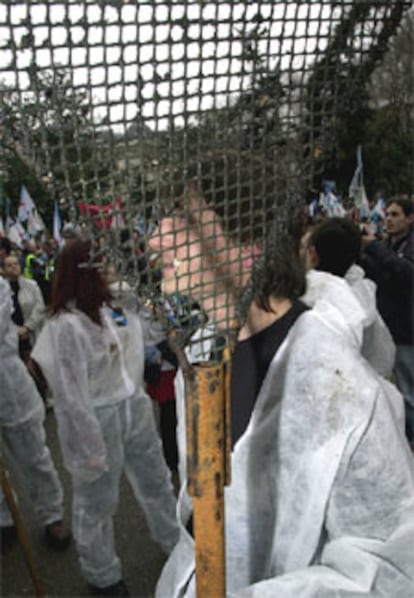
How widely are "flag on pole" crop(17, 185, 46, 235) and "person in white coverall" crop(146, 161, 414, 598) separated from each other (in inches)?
391

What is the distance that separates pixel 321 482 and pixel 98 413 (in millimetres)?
2136

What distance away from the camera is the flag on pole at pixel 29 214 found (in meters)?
10.7

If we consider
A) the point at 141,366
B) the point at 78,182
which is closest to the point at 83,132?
the point at 78,182

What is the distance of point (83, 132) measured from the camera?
879 mm

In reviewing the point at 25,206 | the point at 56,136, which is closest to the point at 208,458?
the point at 56,136

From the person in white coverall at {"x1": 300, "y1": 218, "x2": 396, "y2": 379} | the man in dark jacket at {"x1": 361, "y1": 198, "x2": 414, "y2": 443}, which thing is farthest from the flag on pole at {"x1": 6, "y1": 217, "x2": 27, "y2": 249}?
the person in white coverall at {"x1": 300, "y1": 218, "x2": 396, "y2": 379}

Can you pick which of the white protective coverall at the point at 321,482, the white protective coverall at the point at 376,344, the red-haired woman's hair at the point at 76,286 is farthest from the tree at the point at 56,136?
the white protective coverall at the point at 376,344

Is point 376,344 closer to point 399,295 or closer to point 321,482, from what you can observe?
point 399,295

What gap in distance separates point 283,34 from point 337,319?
78cm

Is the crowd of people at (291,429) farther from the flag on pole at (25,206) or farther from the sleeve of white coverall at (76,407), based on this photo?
the flag on pole at (25,206)

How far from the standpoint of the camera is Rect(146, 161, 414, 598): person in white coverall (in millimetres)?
1147

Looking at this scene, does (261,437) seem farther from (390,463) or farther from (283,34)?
(283,34)

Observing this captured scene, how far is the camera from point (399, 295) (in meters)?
4.38

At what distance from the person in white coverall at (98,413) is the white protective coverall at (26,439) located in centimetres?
66
